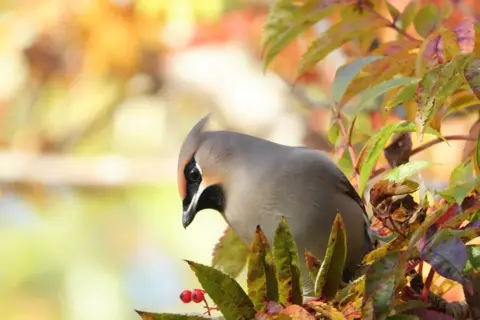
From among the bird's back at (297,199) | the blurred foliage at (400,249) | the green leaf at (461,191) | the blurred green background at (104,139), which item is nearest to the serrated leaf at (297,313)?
the blurred foliage at (400,249)

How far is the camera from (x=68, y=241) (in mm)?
2715

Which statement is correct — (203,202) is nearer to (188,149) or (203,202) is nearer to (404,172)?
(188,149)

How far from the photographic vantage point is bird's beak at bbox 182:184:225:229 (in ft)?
2.29

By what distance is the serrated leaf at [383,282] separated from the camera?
40 centimetres

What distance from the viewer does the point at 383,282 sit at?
1.32 feet

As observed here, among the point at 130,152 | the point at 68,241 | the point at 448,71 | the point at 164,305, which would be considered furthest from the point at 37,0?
the point at 448,71

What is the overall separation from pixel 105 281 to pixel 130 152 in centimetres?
42

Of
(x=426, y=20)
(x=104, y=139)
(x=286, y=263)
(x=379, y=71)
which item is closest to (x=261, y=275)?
(x=286, y=263)

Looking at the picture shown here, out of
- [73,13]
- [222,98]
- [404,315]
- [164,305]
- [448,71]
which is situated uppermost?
[73,13]

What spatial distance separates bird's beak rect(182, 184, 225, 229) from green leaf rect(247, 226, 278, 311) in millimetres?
267

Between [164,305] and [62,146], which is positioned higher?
[62,146]

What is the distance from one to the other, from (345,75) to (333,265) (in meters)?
0.17

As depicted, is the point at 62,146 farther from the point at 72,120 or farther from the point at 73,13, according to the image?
the point at 73,13

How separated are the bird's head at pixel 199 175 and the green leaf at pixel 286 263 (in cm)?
26
